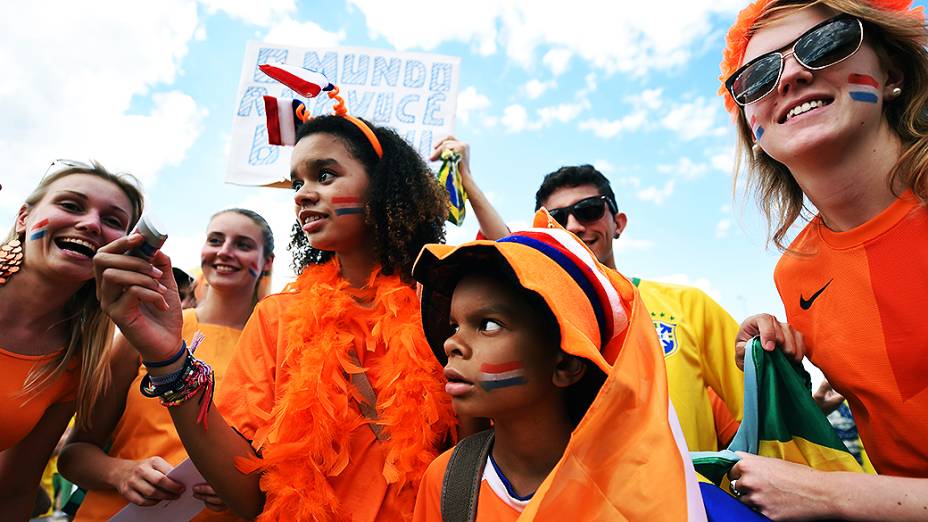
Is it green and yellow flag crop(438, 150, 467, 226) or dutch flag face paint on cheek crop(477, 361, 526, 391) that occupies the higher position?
green and yellow flag crop(438, 150, 467, 226)

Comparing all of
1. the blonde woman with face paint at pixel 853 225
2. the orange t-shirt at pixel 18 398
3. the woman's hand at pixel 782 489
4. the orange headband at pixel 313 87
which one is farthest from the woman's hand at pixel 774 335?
the orange t-shirt at pixel 18 398

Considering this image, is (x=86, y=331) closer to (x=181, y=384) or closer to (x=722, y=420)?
(x=181, y=384)

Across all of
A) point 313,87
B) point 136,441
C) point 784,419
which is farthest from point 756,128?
point 136,441

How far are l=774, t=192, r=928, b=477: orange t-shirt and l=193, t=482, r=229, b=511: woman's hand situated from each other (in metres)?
1.83

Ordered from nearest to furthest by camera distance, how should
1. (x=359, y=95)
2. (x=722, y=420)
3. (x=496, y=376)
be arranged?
(x=496, y=376)
(x=722, y=420)
(x=359, y=95)

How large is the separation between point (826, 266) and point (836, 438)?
1.52 ft

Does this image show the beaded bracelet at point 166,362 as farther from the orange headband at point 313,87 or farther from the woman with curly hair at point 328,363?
the orange headband at point 313,87

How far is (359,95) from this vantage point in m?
4.26

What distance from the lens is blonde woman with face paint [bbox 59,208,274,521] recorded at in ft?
6.80

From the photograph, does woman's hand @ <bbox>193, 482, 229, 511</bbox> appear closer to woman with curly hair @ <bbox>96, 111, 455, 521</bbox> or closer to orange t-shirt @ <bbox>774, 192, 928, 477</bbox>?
woman with curly hair @ <bbox>96, 111, 455, 521</bbox>

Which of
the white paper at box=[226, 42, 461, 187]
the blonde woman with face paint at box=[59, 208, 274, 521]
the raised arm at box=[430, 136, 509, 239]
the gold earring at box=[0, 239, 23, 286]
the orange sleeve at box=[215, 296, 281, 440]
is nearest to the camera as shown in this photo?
the orange sleeve at box=[215, 296, 281, 440]

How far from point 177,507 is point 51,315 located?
930 mm

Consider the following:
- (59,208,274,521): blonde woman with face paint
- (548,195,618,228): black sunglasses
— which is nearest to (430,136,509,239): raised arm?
(548,195,618,228): black sunglasses

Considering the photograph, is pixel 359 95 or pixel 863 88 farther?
pixel 359 95
